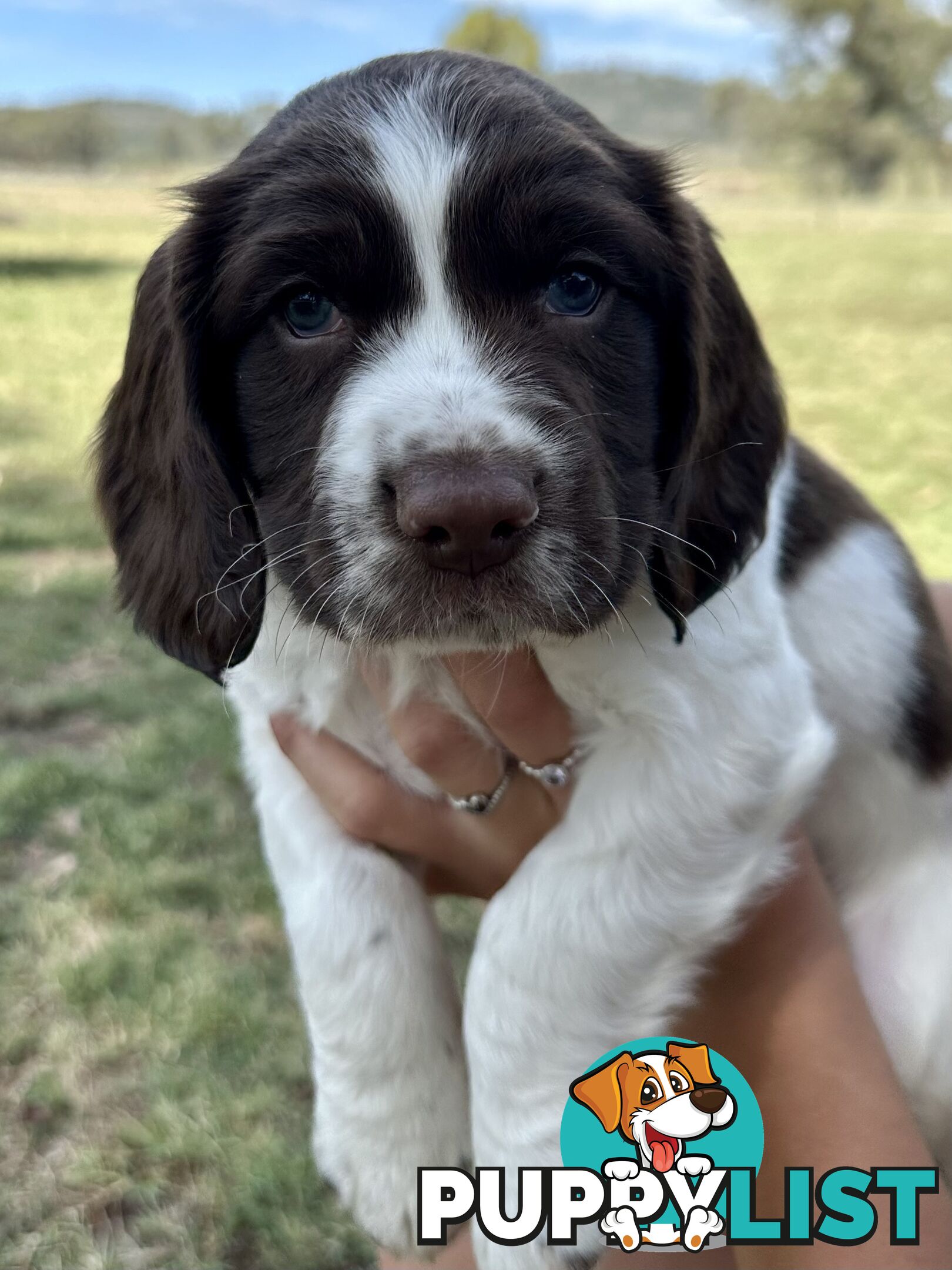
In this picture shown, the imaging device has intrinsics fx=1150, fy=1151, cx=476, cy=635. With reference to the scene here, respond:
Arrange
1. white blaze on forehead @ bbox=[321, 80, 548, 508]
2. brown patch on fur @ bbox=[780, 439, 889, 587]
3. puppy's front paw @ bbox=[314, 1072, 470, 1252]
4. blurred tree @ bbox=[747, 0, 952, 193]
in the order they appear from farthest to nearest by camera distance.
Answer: blurred tree @ bbox=[747, 0, 952, 193], brown patch on fur @ bbox=[780, 439, 889, 587], puppy's front paw @ bbox=[314, 1072, 470, 1252], white blaze on forehead @ bbox=[321, 80, 548, 508]

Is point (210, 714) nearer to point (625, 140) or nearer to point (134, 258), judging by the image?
point (625, 140)

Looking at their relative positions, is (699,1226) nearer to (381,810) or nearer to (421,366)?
(381,810)

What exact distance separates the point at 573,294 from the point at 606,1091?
129 centimetres

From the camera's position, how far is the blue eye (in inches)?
70.9

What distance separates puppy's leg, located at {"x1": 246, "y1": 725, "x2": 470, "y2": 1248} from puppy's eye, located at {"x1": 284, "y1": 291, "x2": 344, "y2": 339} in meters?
1.00

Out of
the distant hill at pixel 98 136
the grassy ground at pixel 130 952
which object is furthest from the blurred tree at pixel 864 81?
the grassy ground at pixel 130 952

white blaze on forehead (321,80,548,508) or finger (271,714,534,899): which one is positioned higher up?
white blaze on forehead (321,80,548,508)


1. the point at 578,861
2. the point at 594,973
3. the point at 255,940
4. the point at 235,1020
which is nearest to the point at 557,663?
the point at 578,861

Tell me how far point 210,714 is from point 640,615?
11.5 ft

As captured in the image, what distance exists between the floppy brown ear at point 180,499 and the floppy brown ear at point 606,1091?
36.5 inches

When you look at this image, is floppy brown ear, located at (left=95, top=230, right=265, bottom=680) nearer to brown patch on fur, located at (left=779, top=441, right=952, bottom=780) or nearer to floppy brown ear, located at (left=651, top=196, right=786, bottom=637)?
→ floppy brown ear, located at (left=651, top=196, right=786, bottom=637)

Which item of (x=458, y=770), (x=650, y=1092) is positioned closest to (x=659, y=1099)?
(x=650, y=1092)

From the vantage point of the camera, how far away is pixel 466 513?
1.49m

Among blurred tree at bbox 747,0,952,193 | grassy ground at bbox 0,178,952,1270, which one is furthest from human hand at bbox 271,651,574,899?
blurred tree at bbox 747,0,952,193
